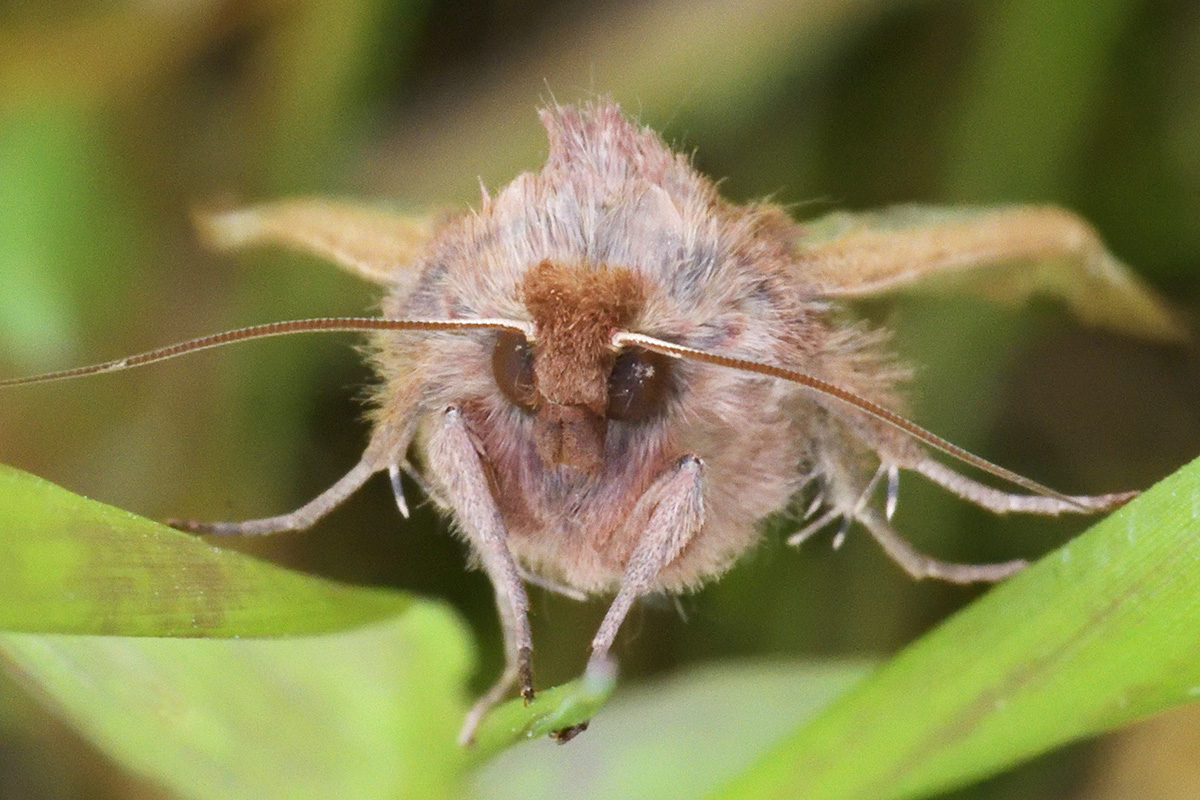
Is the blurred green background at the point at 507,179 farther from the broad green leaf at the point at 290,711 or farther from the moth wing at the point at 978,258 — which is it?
the broad green leaf at the point at 290,711

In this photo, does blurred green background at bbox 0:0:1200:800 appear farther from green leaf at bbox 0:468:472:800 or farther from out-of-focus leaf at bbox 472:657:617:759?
out-of-focus leaf at bbox 472:657:617:759

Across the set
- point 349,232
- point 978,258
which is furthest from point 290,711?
point 978,258

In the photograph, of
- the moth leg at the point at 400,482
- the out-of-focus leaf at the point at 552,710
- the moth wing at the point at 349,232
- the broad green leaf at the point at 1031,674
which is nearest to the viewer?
the out-of-focus leaf at the point at 552,710

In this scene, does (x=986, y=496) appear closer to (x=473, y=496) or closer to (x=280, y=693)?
(x=473, y=496)

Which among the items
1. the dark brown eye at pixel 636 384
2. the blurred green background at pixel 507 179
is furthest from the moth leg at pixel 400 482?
the blurred green background at pixel 507 179

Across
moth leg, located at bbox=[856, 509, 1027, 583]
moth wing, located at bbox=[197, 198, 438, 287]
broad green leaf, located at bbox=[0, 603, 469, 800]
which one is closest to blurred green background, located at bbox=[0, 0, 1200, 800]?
moth wing, located at bbox=[197, 198, 438, 287]
